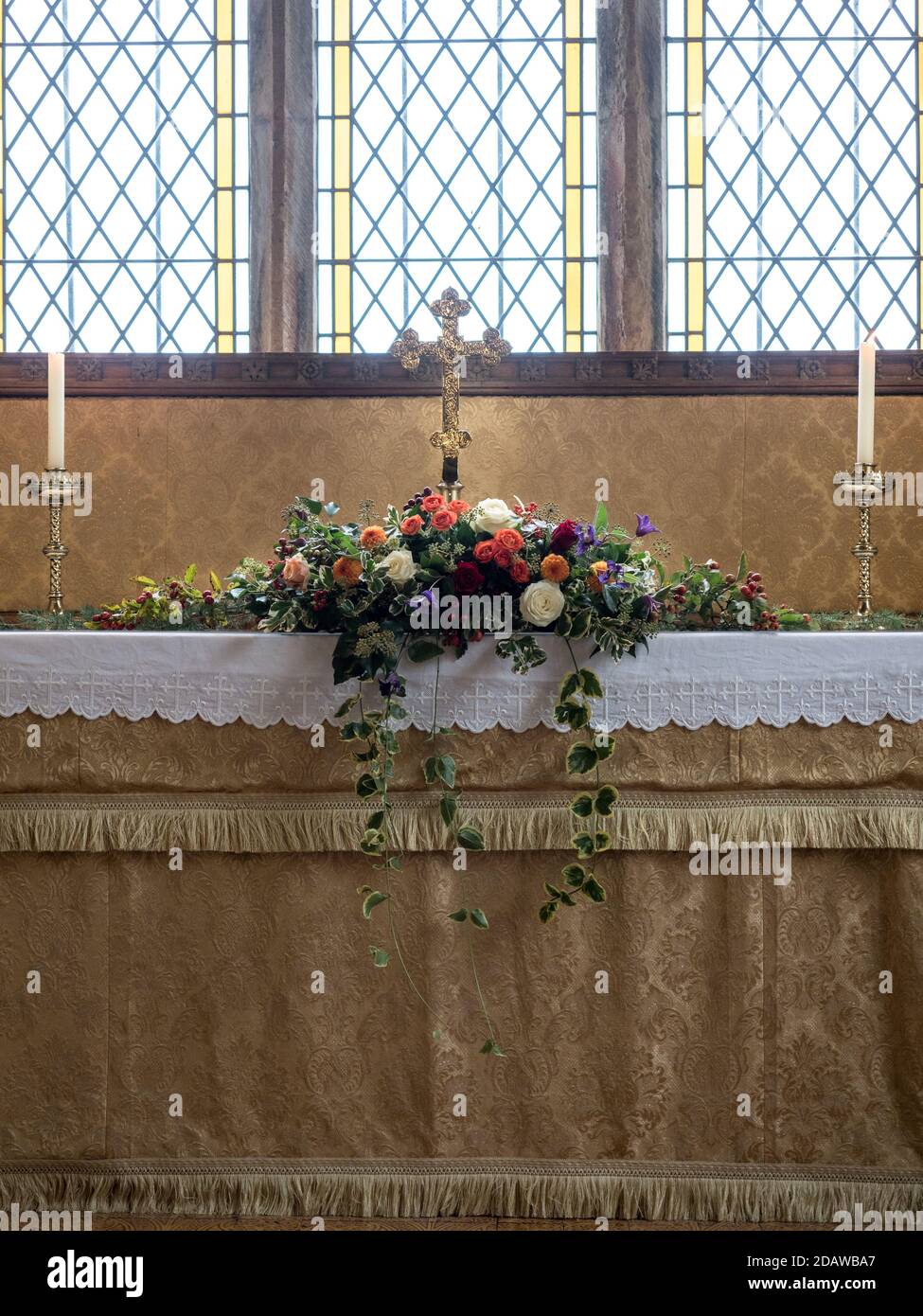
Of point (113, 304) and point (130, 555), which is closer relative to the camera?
point (130, 555)

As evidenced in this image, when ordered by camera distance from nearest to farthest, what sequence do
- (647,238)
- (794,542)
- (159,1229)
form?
(159,1229), (794,542), (647,238)

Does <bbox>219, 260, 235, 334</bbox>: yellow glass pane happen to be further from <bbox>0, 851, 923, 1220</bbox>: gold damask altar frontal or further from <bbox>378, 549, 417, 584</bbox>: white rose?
<bbox>0, 851, 923, 1220</bbox>: gold damask altar frontal

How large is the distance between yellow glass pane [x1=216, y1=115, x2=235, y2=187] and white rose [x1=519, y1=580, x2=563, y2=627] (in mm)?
3570

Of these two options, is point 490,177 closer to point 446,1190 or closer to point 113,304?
point 113,304

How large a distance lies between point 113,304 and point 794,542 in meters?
3.27

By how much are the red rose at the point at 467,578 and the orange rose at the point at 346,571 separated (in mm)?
228

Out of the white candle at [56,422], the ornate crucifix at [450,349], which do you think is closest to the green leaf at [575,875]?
the ornate crucifix at [450,349]

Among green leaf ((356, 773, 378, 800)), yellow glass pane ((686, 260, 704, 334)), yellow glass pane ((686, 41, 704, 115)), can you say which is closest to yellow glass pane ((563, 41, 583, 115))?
yellow glass pane ((686, 41, 704, 115))

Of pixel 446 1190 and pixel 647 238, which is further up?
pixel 647 238

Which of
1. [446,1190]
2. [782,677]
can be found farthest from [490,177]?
[446,1190]

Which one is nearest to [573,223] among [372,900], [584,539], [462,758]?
[584,539]

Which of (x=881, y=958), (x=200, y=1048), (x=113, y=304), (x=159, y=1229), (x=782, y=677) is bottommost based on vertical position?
(x=159, y=1229)

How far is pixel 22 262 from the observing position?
513 centimetres

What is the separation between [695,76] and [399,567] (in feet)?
12.6
